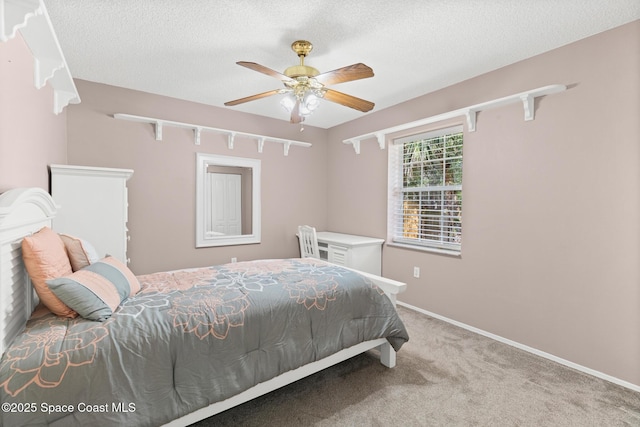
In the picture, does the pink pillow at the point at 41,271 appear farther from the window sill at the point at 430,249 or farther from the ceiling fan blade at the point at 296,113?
the window sill at the point at 430,249

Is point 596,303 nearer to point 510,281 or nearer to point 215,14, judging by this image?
point 510,281

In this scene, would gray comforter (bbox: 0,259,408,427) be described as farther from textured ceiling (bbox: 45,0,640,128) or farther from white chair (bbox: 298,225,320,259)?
textured ceiling (bbox: 45,0,640,128)

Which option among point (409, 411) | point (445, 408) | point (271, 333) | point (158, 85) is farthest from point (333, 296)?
point (158, 85)

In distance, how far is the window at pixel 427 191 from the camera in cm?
324

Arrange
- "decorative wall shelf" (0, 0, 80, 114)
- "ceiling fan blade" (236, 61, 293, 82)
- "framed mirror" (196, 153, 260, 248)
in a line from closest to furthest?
"decorative wall shelf" (0, 0, 80, 114), "ceiling fan blade" (236, 61, 293, 82), "framed mirror" (196, 153, 260, 248)

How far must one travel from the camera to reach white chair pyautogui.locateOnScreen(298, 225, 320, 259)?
12.5 ft

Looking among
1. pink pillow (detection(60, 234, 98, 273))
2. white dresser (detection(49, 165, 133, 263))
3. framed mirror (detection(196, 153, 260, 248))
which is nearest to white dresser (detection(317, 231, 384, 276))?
framed mirror (detection(196, 153, 260, 248))

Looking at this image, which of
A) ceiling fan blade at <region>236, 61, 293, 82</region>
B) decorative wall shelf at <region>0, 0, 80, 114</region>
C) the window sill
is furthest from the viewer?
the window sill

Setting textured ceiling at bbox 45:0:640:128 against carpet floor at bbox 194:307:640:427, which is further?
textured ceiling at bbox 45:0:640:128

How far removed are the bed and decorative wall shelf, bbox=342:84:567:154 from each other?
6.45 feet

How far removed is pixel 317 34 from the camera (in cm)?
222

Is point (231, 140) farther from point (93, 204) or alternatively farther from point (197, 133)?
point (93, 204)

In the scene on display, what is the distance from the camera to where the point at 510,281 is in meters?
2.72

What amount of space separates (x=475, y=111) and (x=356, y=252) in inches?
78.6
